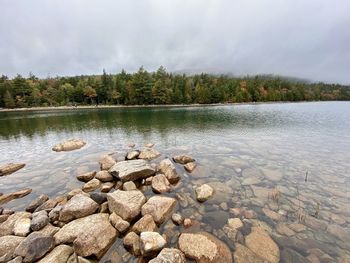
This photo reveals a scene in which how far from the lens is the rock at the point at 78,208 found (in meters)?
6.97

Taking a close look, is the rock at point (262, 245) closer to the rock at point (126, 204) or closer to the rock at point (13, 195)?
the rock at point (126, 204)

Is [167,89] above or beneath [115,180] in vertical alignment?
above

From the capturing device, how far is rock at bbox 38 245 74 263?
5055mm

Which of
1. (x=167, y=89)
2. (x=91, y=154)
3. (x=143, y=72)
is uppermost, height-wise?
(x=143, y=72)

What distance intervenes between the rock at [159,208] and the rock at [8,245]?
12.9 ft

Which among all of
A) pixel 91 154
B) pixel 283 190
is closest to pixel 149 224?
pixel 283 190

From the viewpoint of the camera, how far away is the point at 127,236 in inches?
241

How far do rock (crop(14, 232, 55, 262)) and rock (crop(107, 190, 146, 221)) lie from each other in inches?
84.2

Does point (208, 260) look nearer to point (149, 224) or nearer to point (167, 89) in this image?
point (149, 224)

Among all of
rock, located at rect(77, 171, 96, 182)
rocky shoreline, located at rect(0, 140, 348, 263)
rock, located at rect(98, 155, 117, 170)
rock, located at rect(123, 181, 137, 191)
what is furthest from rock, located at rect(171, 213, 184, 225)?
rock, located at rect(98, 155, 117, 170)

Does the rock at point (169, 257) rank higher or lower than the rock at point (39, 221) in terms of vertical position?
higher

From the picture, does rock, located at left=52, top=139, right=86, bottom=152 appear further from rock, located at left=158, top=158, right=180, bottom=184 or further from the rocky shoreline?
rock, located at left=158, top=158, right=180, bottom=184

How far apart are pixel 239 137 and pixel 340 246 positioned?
1649 centimetres

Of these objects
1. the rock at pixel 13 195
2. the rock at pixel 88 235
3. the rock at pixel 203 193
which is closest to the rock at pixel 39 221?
the rock at pixel 88 235
